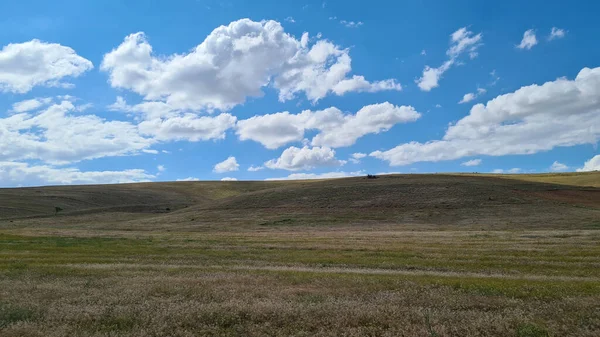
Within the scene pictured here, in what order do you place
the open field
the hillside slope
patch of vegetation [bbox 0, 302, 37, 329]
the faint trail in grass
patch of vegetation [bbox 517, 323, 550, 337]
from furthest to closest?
1. the hillside slope
2. the faint trail in grass
3. patch of vegetation [bbox 0, 302, 37, 329]
4. the open field
5. patch of vegetation [bbox 517, 323, 550, 337]

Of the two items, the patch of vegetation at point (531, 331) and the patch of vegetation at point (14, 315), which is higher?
the patch of vegetation at point (14, 315)

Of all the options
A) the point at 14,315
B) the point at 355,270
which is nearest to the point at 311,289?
the point at 355,270

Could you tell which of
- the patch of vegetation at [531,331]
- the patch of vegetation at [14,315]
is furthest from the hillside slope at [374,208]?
the patch of vegetation at [14,315]

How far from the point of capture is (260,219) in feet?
218

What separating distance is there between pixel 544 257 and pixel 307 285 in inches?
646

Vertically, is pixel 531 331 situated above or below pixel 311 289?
above

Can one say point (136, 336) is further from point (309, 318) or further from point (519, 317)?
point (519, 317)

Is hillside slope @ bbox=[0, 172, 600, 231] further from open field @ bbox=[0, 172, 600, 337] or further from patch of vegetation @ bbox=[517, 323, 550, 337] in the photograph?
patch of vegetation @ bbox=[517, 323, 550, 337]

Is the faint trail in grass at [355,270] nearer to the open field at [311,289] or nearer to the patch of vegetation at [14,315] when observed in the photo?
the open field at [311,289]

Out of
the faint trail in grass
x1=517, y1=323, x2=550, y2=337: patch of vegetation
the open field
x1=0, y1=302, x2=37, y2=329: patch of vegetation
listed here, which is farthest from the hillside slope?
x1=0, y1=302, x2=37, y2=329: patch of vegetation

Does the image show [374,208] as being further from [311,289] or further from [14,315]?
[14,315]

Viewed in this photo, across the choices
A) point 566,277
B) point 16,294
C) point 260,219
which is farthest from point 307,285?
point 260,219

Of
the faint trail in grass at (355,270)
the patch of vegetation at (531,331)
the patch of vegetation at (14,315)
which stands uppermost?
the patch of vegetation at (14,315)

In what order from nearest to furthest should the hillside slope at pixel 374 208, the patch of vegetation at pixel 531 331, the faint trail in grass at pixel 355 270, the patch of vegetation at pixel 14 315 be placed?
the patch of vegetation at pixel 531 331, the patch of vegetation at pixel 14 315, the faint trail in grass at pixel 355 270, the hillside slope at pixel 374 208
